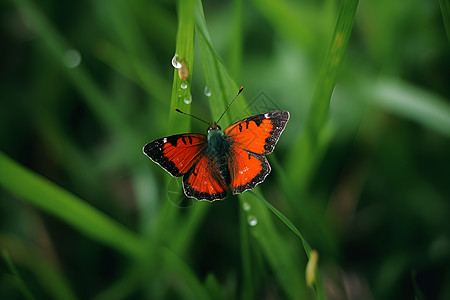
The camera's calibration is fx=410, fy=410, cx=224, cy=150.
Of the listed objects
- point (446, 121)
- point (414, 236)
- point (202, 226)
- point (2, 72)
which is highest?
point (2, 72)

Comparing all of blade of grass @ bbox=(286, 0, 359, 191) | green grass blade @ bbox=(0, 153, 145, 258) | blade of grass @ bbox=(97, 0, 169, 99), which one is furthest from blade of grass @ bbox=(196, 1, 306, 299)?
blade of grass @ bbox=(97, 0, 169, 99)

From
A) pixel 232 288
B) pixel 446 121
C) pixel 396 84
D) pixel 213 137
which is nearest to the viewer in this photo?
pixel 213 137

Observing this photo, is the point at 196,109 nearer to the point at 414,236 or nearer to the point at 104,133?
the point at 104,133

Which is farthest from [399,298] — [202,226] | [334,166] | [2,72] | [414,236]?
[2,72]

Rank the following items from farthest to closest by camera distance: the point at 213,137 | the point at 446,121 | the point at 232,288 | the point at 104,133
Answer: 1. the point at 104,133
2. the point at 446,121
3. the point at 232,288
4. the point at 213,137

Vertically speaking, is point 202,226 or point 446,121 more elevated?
point 446,121

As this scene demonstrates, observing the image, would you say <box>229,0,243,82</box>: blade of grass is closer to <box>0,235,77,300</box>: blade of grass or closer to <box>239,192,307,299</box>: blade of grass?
<box>239,192,307,299</box>: blade of grass

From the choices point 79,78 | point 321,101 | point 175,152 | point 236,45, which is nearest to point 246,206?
point 175,152

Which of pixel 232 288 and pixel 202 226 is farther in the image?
pixel 202 226
